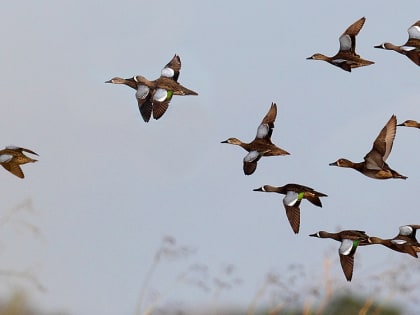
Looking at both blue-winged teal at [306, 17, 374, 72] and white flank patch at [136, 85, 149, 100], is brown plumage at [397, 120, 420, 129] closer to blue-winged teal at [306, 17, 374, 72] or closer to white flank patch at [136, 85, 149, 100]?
blue-winged teal at [306, 17, 374, 72]

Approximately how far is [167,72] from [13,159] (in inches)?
77.3

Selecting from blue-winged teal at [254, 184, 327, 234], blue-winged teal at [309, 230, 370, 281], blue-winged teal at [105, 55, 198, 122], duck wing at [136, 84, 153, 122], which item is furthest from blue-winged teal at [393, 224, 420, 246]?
duck wing at [136, 84, 153, 122]

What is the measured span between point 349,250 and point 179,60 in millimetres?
2857

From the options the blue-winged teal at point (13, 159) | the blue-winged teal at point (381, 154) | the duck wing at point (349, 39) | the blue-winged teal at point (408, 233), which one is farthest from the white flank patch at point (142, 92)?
the blue-winged teal at point (408, 233)

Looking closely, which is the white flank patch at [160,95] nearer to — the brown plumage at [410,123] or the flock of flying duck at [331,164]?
the flock of flying duck at [331,164]

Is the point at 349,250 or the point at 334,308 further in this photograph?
the point at 334,308

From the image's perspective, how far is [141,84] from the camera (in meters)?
8.48

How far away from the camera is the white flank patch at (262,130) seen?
7.96m

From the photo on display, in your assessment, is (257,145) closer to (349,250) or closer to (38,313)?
(349,250)

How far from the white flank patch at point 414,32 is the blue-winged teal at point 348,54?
17.4 inches

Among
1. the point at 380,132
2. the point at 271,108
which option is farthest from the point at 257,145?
the point at 380,132

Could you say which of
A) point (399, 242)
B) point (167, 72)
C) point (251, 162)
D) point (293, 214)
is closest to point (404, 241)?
point (399, 242)

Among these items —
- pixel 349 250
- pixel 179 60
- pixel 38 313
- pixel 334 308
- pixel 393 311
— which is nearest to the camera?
pixel 349 250

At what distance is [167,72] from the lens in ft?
29.1
